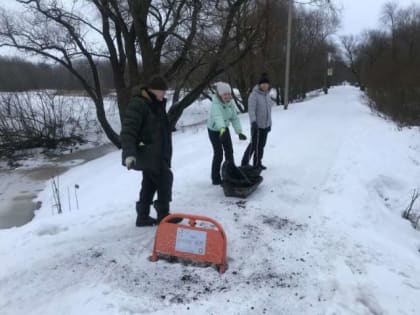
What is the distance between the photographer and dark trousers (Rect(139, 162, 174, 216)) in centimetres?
431

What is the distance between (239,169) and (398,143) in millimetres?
6463

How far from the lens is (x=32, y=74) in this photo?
19.4 meters

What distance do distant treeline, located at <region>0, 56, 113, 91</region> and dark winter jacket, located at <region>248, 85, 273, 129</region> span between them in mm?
13947

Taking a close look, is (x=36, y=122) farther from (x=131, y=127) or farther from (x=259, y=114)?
(x=131, y=127)

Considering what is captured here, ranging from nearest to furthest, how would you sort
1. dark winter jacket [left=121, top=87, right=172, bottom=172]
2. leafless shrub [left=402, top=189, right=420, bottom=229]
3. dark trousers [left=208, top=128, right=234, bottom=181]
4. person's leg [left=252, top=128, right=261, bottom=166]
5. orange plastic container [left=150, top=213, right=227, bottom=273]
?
orange plastic container [left=150, top=213, right=227, bottom=273]
dark winter jacket [left=121, top=87, right=172, bottom=172]
leafless shrub [left=402, top=189, right=420, bottom=229]
dark trousers [left=208, top=128, right=234, bottom=181]
person's leg [left=252, top=128, right=261, bottom=166]

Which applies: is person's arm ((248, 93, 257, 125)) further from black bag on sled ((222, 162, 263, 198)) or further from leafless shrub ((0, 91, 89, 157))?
leafless shrub ((0, 91, 89, 157))

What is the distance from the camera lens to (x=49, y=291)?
3.29m

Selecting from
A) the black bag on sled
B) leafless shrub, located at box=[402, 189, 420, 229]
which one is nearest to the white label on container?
the black bag on sled

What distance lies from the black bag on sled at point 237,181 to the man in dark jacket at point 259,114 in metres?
1.00

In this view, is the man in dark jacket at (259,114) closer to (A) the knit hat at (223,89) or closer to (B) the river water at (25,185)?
(A) the knit hat at (223,89)

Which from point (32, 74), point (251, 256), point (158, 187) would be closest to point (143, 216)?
point (158, 187)

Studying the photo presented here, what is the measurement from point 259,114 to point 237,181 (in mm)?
1666

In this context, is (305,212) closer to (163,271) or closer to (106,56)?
(163,271)

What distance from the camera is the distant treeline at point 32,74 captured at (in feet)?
59.9
